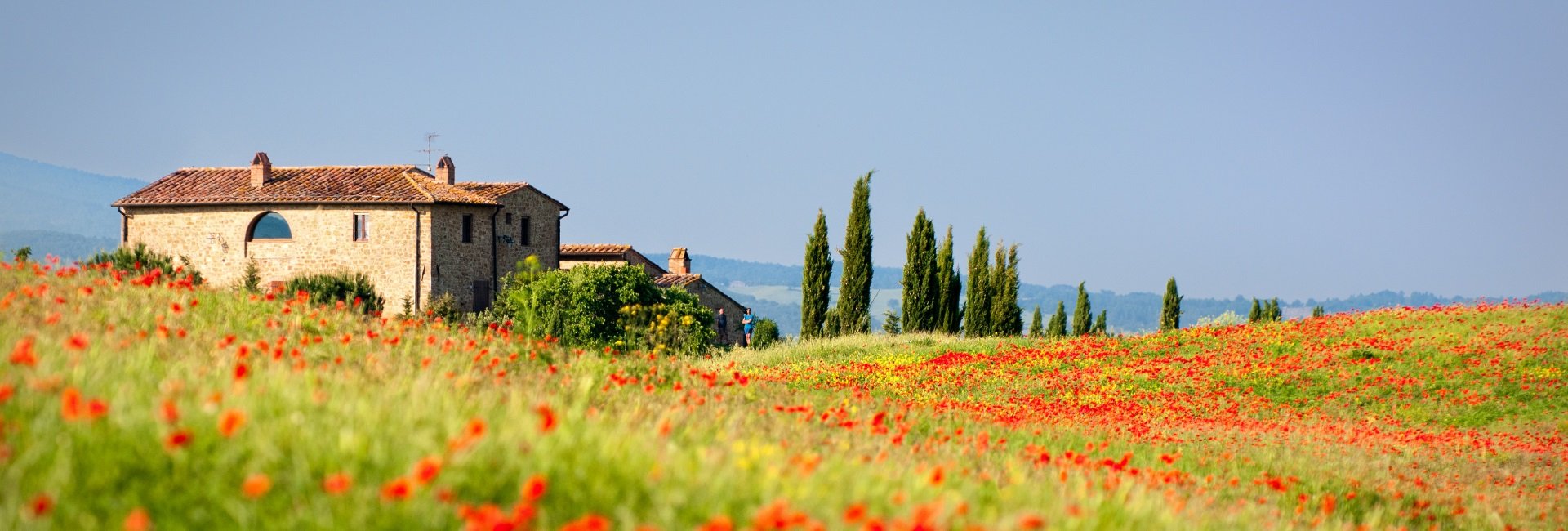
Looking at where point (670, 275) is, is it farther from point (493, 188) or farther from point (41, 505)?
point (41, 505)

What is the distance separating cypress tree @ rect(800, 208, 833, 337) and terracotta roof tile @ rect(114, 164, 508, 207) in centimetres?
1268

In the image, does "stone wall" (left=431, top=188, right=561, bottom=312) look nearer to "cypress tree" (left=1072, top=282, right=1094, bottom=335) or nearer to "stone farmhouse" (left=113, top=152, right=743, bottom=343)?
"stone farmhouse" (left=113, top=152, right=743, bottom=343)

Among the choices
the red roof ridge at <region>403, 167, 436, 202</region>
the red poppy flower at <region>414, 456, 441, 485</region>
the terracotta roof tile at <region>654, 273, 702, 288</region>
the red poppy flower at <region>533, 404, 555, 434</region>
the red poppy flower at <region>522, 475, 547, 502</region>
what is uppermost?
the red roof ridge at <region>403, 167, 436, 202</region>

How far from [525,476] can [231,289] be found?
910 centimetres


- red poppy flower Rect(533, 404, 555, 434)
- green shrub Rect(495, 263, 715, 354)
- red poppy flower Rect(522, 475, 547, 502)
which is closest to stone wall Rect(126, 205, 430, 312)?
green shrub Rect(495, 263, 715, 354)

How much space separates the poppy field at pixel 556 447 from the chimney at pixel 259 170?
119 feet

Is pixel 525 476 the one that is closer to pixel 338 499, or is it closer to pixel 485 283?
pixel 338 499

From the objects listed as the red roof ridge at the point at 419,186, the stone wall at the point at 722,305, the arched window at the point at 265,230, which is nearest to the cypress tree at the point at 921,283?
the stone wall at the point at 722,305

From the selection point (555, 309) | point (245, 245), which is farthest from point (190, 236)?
point (555, 309)

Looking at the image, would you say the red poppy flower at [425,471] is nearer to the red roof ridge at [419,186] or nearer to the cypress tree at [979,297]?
the red roof ridge at [419,186]

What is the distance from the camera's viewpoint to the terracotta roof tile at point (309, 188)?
46031 mm

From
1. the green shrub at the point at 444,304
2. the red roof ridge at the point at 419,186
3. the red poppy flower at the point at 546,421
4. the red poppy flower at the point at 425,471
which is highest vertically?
the red roof ridge at the point at 419,186

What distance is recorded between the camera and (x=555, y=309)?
3444 cm

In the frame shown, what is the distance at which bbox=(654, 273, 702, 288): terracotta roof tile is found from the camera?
56.9m
